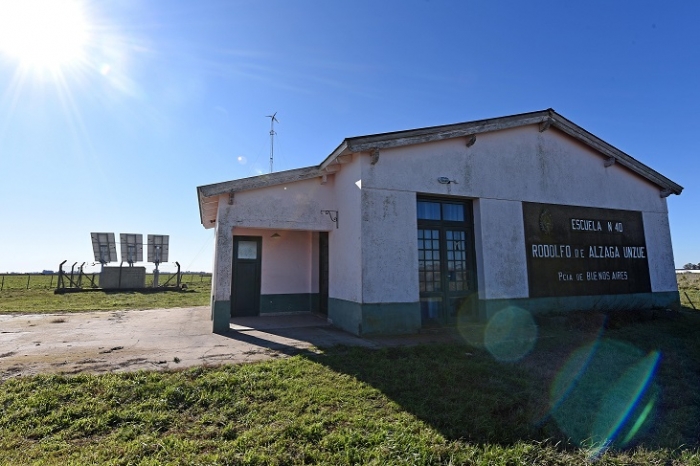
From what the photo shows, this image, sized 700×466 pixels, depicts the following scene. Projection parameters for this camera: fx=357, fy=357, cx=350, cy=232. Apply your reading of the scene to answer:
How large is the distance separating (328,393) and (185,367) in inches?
88.0

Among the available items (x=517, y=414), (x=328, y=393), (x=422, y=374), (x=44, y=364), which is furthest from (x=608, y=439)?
(x=44, y=364)

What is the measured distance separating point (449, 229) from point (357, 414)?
6193 mm

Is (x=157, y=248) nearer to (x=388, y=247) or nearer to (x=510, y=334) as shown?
(x=388, y=247)

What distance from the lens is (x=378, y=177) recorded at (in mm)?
7910

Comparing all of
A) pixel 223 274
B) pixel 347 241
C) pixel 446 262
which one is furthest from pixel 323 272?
pixel 446 262

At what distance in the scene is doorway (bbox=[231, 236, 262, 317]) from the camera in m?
10.4

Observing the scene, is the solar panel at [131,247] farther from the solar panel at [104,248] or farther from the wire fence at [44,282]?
the wire fence at [44,282]

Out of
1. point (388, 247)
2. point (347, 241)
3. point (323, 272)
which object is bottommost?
point (323, 272)

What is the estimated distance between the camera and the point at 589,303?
9.86 meters

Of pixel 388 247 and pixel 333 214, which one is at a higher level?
pixel 333 214

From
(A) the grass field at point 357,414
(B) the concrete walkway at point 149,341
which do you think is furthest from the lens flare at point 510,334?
(B) the concrete walkway at point 149,341

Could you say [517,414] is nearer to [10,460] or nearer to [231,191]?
[10,460]

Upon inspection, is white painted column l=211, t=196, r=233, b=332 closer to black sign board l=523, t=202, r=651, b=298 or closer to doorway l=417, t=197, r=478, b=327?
doorway l=417, t=197, r=478, b=327

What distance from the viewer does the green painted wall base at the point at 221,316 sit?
25.7ft
